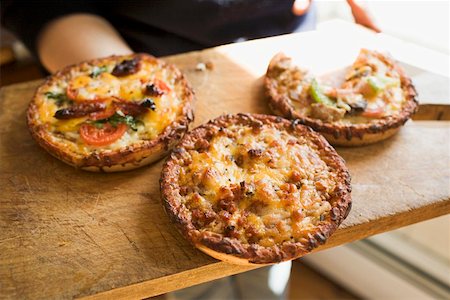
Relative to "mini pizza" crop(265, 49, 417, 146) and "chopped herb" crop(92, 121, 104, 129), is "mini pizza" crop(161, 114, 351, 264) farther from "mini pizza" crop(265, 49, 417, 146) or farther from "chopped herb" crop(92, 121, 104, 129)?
"chopped herb" crop(92, 121, 104, 129)

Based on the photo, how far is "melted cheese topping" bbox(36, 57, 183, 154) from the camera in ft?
5.89

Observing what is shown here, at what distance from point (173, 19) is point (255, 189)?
44.4 inches

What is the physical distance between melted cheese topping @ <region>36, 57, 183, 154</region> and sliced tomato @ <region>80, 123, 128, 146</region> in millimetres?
15

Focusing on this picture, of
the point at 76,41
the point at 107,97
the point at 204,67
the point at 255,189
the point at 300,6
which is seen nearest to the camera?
the point at 255,189

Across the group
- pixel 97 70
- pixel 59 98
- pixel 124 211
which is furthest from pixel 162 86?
pixel 124 211

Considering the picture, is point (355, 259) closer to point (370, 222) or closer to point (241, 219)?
point (370, 222)

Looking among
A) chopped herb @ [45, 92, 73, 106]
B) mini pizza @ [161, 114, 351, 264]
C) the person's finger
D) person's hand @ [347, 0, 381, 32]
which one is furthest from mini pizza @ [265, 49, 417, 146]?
chopped herb @ [45, 92, 73, 106]

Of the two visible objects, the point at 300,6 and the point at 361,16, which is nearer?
the point at 361,16

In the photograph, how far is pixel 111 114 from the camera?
6.00 ft

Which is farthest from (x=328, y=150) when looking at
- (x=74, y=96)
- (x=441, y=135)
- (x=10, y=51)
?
(x=10, y=51)

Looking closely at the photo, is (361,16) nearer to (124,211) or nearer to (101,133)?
(101,133)

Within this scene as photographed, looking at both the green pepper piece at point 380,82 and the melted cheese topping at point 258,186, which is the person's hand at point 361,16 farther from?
the melted cheese topping at point 258,186

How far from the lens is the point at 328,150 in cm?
171

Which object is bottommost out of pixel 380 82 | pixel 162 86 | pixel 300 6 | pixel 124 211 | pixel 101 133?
pixel 124 211
